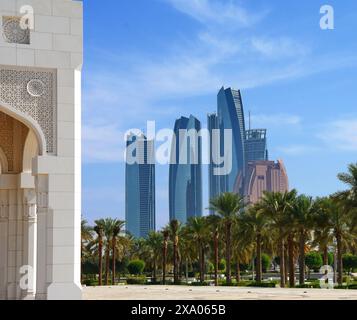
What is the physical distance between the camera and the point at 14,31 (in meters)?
14.3

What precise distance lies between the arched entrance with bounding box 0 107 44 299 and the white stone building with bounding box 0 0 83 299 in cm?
285

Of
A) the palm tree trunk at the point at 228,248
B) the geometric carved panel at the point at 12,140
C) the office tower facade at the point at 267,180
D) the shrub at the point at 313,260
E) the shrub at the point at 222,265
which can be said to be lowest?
the shrub at the point at 222,265

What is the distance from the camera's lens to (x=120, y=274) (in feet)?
192

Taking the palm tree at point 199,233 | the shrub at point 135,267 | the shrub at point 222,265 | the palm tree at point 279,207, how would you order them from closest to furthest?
the palm tree at point 279,207 < the palm tree at point 199,233 < the shrub at point 135,267 < the shrub at point 222,265

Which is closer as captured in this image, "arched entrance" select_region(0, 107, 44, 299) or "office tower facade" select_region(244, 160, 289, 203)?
"arched entrance" select_region(0, 107, 44, 299)

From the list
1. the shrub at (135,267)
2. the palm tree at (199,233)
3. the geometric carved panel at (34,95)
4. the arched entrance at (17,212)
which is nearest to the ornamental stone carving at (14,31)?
the geometric carved panel at (34,95)

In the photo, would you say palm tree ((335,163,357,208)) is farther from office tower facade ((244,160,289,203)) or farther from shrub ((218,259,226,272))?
office tower facade ((244,160,289,203))

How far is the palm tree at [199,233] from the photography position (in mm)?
42250

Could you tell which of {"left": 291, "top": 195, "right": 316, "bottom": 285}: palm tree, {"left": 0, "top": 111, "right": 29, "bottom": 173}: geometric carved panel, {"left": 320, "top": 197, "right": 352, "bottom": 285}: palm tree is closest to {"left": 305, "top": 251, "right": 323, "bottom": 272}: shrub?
{"left": 320, "top": 197, "right": 352, "bottom": 285}: palm tree

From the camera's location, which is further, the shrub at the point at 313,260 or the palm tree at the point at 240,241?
the shrub at the point at 313,260

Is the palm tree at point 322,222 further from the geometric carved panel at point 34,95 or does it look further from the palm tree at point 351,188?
the geometric carved panel at point 34,95

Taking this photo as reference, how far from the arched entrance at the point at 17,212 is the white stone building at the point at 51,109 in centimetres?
285

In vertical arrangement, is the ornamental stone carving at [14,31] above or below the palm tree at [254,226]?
above

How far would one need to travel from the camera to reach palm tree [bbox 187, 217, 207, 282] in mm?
42250
